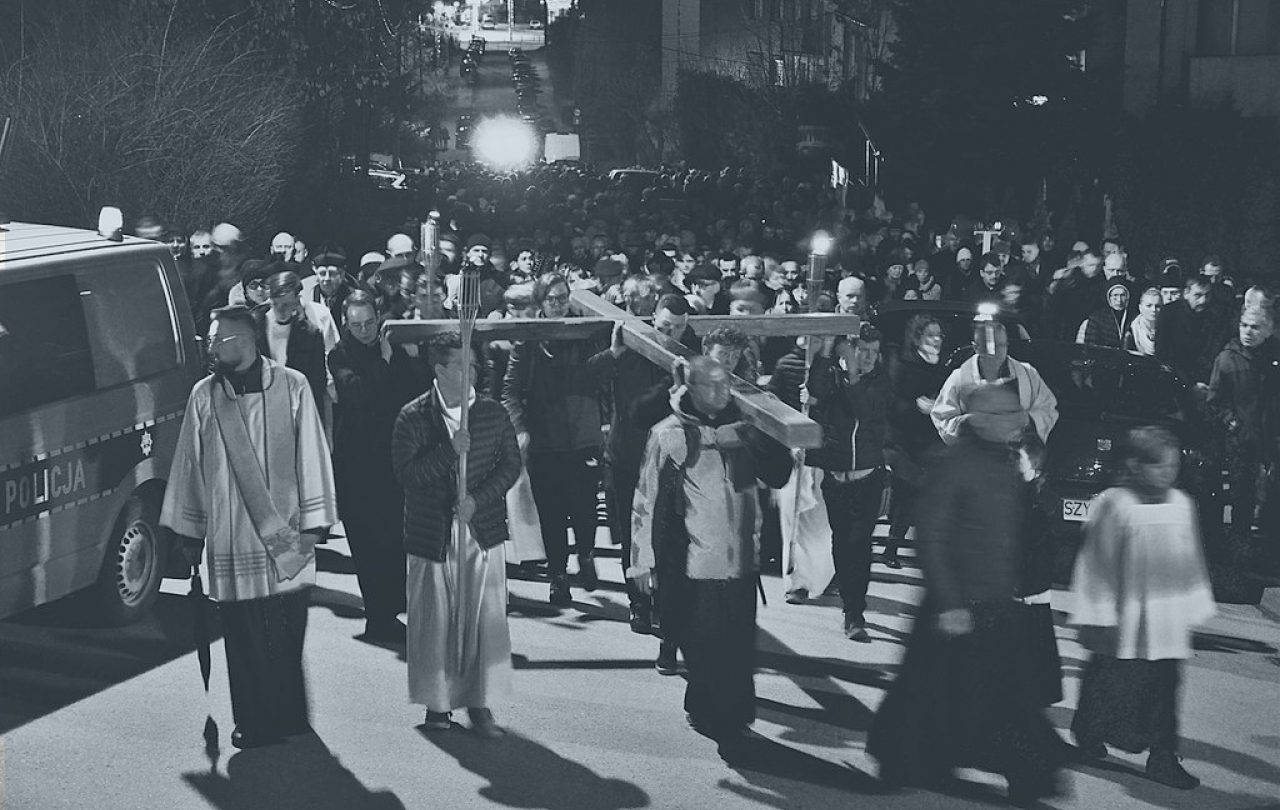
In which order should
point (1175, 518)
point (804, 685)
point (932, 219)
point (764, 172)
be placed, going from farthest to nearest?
point (764, 172) → point (932, 219) → point (804, 685) → point (1175, 518)

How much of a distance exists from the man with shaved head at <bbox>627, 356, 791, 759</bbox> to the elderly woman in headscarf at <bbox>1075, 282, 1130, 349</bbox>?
7.17m

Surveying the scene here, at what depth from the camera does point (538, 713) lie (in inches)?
342

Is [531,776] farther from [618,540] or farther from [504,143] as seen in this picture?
[504,143]

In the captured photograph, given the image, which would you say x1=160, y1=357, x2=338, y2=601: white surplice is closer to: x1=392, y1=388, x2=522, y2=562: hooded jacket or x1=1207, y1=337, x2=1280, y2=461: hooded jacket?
x1=392, y1=388, x2=522, y2=562: hooded jacket

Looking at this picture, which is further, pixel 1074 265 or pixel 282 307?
pixel 1074 265

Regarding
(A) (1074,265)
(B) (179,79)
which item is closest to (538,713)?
(A) (1074,265)

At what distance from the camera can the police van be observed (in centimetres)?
918

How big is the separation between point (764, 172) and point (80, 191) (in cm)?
3213

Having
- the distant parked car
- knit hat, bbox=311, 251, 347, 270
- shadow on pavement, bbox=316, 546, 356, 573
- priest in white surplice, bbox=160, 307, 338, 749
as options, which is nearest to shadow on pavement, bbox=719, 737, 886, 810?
priest in white surplice, bbox=160, 307, 338, 749

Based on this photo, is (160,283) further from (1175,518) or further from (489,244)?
(489,244)

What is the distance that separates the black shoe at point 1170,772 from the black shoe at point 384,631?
3.98 m

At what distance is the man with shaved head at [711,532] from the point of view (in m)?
8.26

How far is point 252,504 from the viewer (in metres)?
8.09

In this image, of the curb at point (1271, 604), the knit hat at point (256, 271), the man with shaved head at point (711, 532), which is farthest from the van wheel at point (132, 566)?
the curb at point (1271, 604)
